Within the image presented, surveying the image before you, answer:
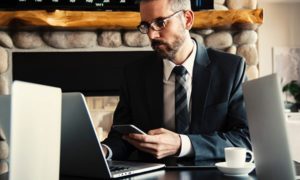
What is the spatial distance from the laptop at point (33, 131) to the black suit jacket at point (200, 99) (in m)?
0.76

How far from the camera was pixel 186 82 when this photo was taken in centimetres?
164

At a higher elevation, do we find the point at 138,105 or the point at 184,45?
the point at 184,45

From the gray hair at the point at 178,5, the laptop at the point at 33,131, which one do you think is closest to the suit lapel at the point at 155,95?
the gray hair at the point at 178,5

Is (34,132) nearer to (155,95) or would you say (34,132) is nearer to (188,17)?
(155,95)

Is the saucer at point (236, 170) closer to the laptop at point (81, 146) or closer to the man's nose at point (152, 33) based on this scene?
the laptop at point (81, 146)

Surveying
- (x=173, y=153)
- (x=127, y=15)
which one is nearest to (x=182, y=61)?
(x=173, y=153)

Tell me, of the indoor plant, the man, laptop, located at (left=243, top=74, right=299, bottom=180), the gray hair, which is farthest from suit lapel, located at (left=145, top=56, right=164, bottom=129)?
the indoor plant

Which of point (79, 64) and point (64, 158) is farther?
point (79, 64)

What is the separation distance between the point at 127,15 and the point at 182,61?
1151 millimetres

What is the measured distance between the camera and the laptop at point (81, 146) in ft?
3.21

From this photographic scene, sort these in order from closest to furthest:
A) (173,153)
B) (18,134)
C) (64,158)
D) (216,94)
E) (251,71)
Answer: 1. (18,134)
2. (64,158)
3. (173,153)
4. (216,94)
5. (251,71)

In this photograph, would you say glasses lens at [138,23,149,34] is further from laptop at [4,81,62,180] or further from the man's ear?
laptop at [4,81,62,180]

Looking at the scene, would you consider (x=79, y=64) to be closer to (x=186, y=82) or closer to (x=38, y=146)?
(x=186, y=82)

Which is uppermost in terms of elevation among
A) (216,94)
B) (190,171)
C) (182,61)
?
(182,61)
